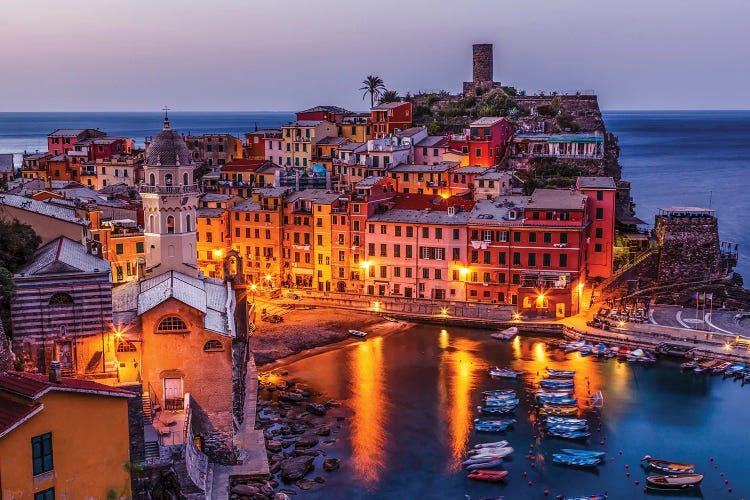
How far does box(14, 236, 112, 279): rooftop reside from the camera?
32.3 m

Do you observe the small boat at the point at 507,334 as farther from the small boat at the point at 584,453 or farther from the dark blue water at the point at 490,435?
the small boat at the point at 584,453

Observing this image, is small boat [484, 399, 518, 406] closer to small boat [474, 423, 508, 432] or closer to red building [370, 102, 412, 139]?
small boat [474, 423, 508, 432]

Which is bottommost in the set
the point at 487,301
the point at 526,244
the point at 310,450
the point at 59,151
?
the point at 310,450

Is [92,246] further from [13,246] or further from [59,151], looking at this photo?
[59,151]

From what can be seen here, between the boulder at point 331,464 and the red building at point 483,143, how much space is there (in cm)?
4387

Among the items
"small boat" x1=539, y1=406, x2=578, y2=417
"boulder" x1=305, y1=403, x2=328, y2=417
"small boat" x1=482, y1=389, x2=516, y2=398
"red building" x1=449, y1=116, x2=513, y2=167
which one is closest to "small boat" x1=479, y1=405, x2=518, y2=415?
"small boat" x1=482, y1=389, x2=516, y2=398

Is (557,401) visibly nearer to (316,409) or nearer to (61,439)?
(316,409)

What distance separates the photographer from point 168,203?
40.4m

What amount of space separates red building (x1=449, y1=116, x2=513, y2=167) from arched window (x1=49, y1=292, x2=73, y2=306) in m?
49.2

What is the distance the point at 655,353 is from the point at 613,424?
39.4ft

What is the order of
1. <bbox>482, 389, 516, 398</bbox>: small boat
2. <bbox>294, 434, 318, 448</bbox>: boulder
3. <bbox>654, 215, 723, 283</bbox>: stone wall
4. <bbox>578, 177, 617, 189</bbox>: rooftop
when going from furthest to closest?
<bbox>654, 215, 723, 283</bbox>: stone wall < <bbox>578, 177, 617, 189</bbox>: rooftop < <bbox>482, 389, 516, 398</bbox>: small boat < <bbox>294, 434, 318, 448</bbox>: boulder

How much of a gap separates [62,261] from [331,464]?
45.6 ft

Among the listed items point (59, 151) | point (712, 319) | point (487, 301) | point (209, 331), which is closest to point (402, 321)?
point (487, 301)

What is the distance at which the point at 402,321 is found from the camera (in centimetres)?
6084
